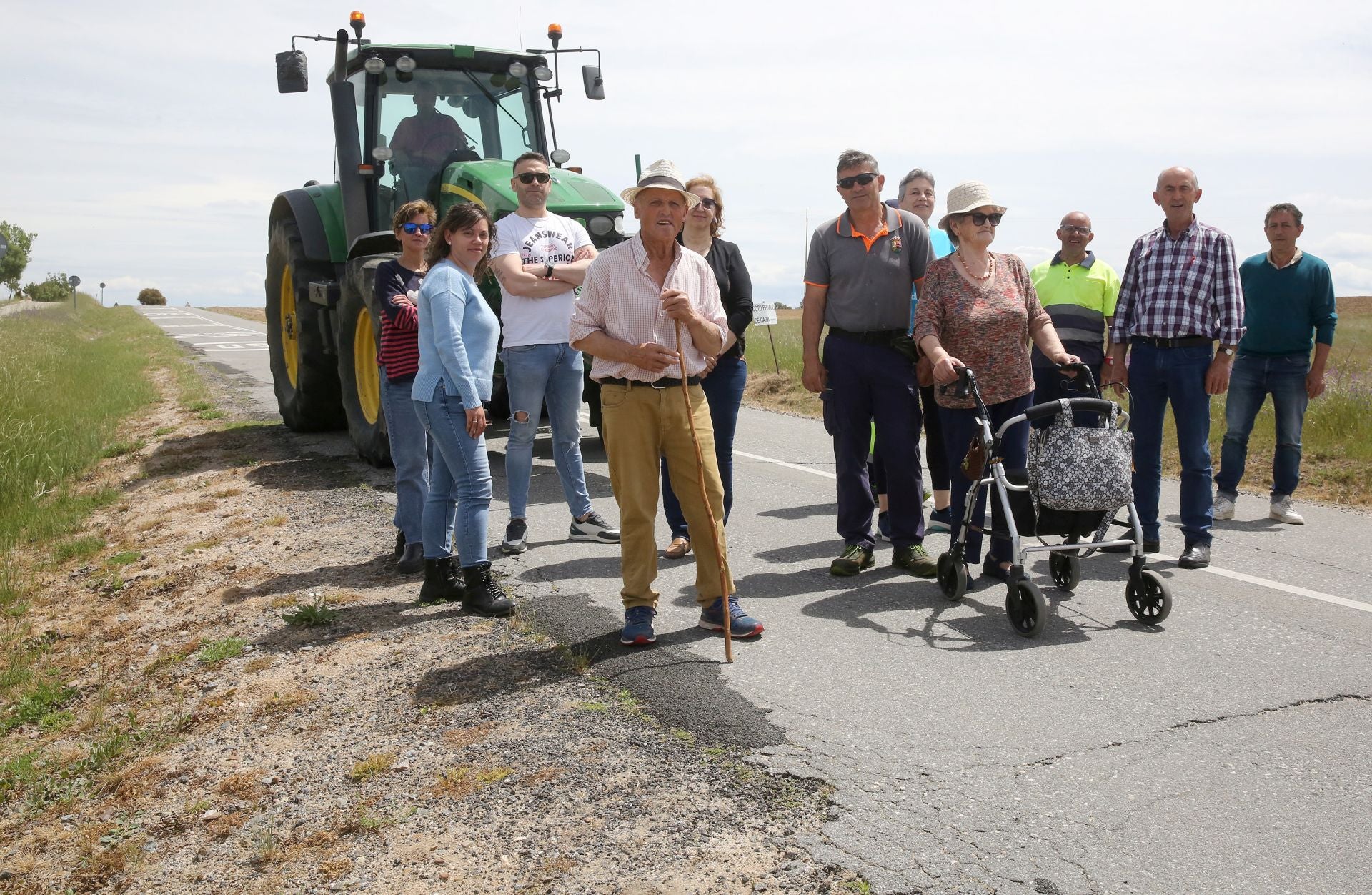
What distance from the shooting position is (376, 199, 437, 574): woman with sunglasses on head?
6.09 m

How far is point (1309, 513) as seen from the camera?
8.00 meters

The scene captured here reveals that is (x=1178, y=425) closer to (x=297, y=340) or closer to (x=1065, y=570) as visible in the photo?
(x=1065, y=570)

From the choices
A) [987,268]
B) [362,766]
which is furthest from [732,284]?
[362,766]

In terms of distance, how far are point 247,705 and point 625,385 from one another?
77.6 inches

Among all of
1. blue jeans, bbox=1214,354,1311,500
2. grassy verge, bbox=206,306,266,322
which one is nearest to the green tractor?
blue jeans, bbox=1214,354,1311,500

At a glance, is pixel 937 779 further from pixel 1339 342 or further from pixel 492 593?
pixel 1339 342

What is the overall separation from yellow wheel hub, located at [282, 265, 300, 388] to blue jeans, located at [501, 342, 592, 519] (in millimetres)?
4930

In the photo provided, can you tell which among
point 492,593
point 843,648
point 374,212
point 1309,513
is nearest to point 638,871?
point 843,648

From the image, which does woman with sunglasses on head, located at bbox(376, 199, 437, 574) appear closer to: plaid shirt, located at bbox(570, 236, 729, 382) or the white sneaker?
plaid shirt, located at bbox(570, 236, 729, 382)

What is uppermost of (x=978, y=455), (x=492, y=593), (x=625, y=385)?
(x=625, y=385)

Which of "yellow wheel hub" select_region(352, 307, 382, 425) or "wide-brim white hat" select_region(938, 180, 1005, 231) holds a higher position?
"wide-brim white hat" select_region(938, 180, 1005, 231)

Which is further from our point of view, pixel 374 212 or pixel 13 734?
pixel 374 212

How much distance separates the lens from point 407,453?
6340 millimetres

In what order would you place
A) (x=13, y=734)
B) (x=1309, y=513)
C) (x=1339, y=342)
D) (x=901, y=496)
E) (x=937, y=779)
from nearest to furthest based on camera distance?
(x=937, y=779) < (x=13, y=734) < (x=901, y=496) < (x=1309, y=513) < (x=1339, y=342)
